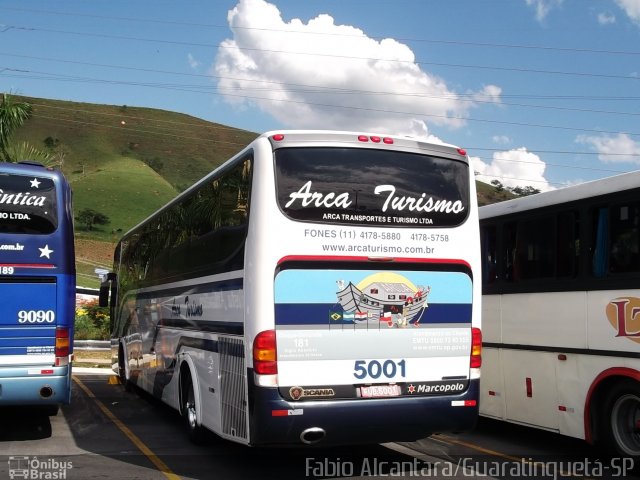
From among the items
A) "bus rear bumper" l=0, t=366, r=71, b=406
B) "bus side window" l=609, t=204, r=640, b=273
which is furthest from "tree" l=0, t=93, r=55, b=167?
"bus side window" l=609, t=204, r=640, b=273

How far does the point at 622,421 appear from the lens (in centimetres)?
810

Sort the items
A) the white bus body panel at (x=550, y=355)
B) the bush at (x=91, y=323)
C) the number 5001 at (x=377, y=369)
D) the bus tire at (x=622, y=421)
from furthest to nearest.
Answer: the bush at (x=91, y=323)
the white bus body panel at (x=550, y=355)
the bus tire at (x=622, y=421)
the number 5001 at (x=377, y=369)

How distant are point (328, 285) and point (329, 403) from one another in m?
1.15

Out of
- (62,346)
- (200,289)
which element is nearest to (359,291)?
(200,289)

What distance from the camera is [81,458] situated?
347 inches

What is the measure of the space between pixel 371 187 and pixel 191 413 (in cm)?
403

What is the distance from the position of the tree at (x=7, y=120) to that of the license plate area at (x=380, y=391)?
64.1 feet

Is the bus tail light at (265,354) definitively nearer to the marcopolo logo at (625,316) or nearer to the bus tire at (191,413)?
the bus tire at (191,413)

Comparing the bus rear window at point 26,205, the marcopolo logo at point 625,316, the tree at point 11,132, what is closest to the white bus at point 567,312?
the marcopolo logo at point 625,316

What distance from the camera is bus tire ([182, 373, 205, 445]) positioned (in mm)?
9438

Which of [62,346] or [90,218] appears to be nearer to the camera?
[62,346]

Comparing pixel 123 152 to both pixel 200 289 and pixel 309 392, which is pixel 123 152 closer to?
pixel 200 289

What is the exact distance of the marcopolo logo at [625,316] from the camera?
25.1ft

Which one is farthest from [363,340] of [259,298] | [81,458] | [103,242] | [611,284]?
[103,242]
